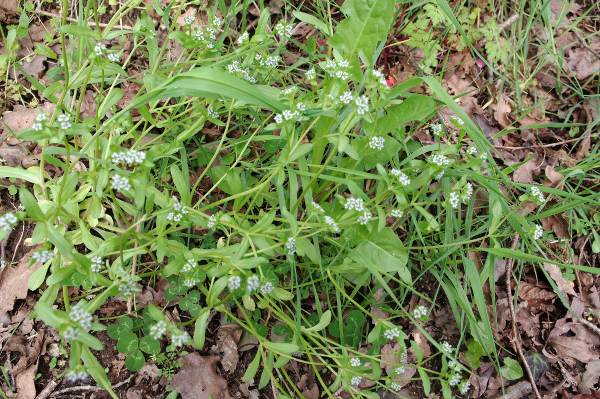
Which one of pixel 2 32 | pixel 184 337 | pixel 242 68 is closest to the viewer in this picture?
pixel 184 337

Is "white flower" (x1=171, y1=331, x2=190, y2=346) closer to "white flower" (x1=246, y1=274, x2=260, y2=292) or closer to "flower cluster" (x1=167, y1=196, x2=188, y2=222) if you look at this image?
"white flower" (x1=246, y1=274, x2=260, y2=292)

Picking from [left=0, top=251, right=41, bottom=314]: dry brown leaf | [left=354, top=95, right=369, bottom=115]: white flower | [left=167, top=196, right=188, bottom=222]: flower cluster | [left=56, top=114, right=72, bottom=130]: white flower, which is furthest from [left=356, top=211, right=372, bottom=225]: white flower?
[left=0, top=251, right=41, bottom=314]: dry brown leaf

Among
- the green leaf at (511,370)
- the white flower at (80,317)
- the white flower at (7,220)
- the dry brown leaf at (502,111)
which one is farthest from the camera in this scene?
the dry brown leaf at (502,111)

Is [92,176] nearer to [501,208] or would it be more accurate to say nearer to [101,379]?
[101,379]

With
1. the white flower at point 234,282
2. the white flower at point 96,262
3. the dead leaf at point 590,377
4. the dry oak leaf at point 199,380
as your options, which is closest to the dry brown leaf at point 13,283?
the white flower at point 96,262

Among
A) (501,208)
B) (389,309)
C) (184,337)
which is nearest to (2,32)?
(184,337)

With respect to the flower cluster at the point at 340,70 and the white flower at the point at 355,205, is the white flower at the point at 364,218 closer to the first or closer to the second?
the white flower at the point at 355,205
